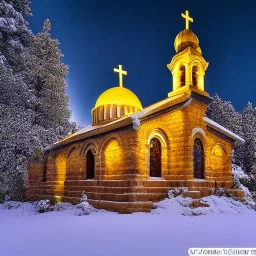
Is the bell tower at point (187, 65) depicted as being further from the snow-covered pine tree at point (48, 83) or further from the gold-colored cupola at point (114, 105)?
the snow-covered pine tree at point (48, 83)

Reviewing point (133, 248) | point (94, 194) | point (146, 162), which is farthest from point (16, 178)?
point (133, 248)

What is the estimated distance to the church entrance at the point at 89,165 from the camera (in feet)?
49.5

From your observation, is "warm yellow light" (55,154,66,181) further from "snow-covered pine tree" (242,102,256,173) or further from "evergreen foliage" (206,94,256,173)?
"snow-covered pine tree" (242,102,256,173)

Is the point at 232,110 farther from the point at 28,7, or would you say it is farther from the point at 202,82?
the point at 28,7

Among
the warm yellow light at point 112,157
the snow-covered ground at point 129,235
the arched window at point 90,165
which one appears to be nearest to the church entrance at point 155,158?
the warm yellow light at point 112,157

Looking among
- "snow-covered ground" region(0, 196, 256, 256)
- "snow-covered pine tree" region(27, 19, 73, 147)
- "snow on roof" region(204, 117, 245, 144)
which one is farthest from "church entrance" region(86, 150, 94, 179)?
"snow on roof" region(204, 117, 245, 144)

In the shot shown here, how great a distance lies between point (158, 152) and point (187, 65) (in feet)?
16.3

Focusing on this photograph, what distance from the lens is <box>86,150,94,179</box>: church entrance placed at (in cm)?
1508

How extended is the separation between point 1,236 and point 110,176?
254 inches

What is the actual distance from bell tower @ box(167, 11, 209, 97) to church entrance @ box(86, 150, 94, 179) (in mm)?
5523

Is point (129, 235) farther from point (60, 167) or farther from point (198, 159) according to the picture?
point (60, 167)

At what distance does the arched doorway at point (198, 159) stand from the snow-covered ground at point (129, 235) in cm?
342

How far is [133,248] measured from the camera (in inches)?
220

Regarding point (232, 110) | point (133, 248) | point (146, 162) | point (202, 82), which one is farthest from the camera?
point (232, 110)
